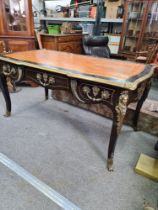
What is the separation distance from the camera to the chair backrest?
3.14 metres

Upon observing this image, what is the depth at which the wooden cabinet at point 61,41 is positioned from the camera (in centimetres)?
291

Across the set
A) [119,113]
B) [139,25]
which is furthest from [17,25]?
[139,25]

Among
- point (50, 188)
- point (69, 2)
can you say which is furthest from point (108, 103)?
point (69, 2)

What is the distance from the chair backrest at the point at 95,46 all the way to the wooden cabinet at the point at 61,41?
0.26m

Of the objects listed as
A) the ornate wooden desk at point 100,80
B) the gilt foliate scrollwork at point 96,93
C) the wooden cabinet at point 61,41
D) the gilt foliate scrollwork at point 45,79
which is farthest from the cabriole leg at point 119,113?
the wooden cabinet at point 61,41

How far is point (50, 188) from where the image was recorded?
3.91 ft

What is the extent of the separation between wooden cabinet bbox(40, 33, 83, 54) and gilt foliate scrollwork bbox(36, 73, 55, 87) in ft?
5.58

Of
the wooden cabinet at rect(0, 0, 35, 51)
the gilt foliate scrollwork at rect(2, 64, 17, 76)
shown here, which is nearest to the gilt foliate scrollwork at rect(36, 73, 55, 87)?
the gilt foliate scrollwork at rect(2, 64, 17, 76)

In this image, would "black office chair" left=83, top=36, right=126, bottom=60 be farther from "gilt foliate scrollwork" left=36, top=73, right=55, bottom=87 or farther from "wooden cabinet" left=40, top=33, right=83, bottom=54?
"gilt foliate scrollwork" left=36, top=73, right=55, bottom=87

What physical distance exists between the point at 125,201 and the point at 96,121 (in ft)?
3.36

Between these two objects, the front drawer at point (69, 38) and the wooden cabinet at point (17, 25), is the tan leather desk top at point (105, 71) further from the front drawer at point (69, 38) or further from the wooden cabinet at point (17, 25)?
the front drawer at point (69, 38)

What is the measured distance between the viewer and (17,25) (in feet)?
8.95

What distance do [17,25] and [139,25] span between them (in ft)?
8.85

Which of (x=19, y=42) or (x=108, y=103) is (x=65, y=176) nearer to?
(x=108, y=103)
